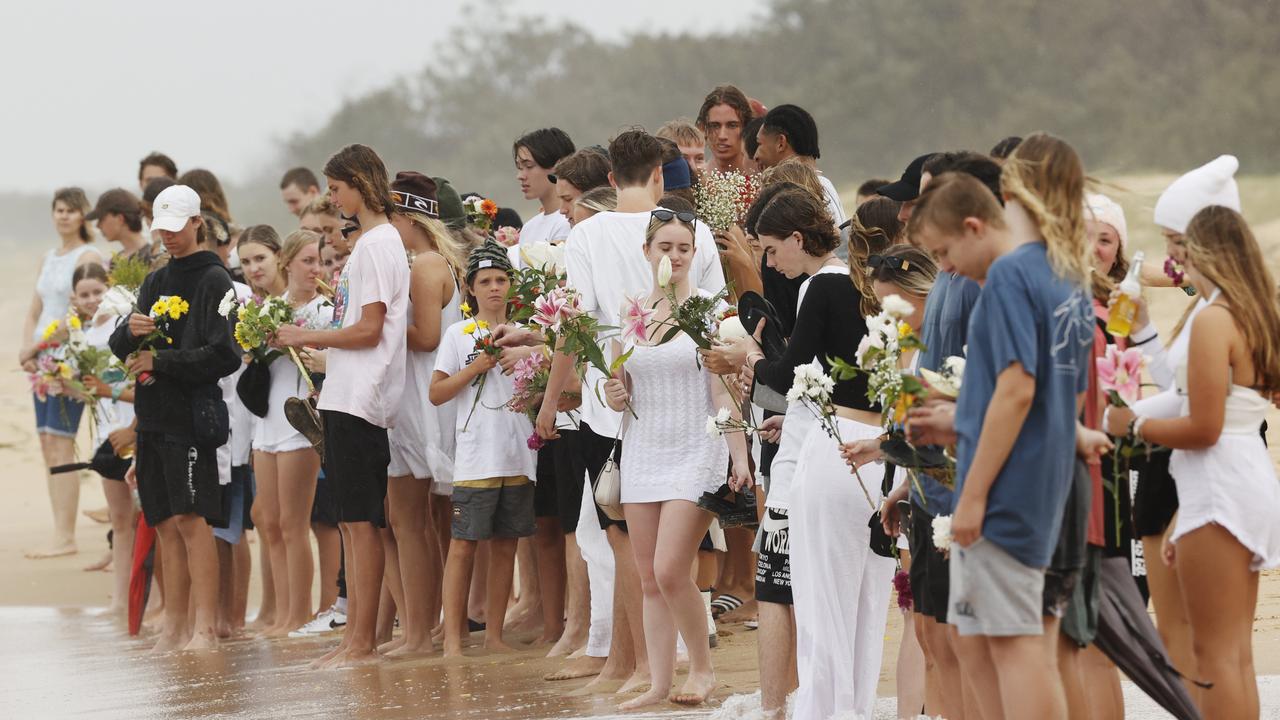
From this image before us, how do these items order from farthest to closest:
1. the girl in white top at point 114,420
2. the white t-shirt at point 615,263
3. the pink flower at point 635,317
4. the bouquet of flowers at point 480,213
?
1. the girl in white top at point 114,420
2. the bouquet of flowers at point 480,213
3. the white t-shirt at point 615,263
4. the pink flower at point 635,317

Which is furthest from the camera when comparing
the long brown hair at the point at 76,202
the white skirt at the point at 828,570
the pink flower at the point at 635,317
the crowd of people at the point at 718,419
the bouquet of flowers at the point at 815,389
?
the long brown hair at the point at 76,202

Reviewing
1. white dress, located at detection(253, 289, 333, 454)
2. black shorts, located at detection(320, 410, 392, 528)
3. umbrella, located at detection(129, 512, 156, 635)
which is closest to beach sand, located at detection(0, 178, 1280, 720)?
umbrella, located at detection(129, 512, 156, 635)

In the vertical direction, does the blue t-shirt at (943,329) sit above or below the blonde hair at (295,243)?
below

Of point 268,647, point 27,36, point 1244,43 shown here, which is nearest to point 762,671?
point 268,647

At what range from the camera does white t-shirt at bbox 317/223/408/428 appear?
8.10 metres

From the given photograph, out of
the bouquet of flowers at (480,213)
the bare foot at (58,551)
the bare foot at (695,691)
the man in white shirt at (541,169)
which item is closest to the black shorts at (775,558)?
the bare foot at (695,691)

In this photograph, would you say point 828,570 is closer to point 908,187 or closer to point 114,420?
point 908,187

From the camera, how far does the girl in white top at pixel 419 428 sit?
8.41m

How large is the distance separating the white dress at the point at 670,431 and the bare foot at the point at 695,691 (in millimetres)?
736

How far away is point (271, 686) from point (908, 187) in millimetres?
4007

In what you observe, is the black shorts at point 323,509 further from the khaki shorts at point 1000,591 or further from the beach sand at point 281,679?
the khaki shorts at point 1000,591

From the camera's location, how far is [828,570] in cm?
561

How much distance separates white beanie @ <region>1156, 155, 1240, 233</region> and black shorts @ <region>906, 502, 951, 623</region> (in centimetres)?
118

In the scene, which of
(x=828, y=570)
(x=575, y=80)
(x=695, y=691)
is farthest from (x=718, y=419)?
(x=575, y=80)
